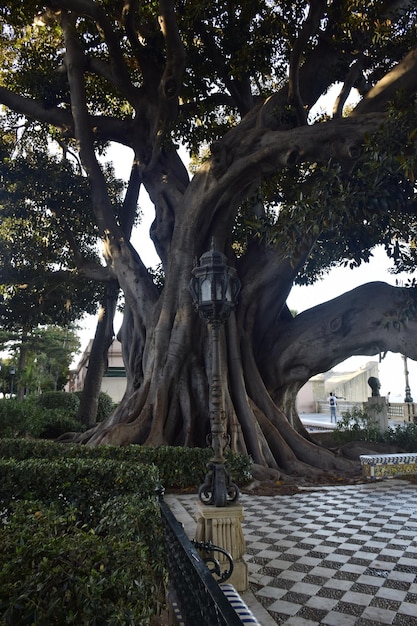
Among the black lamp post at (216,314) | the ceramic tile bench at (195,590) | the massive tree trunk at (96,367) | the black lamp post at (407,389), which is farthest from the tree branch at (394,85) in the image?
the black lamp post at (407,389)

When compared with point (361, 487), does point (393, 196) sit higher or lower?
higher

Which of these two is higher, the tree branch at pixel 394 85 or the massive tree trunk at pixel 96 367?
the tree branch at pixel 394 85

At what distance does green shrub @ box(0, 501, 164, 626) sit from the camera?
162 cm

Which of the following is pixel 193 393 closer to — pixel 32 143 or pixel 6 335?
pixel 32 143

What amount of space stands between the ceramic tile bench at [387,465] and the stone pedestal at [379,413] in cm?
352

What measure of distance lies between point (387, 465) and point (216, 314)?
5.72 m

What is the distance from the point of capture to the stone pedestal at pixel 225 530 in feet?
12.3

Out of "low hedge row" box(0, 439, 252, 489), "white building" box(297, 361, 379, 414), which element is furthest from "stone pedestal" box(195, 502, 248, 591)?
"white building" box(297, 361, 379, 414)

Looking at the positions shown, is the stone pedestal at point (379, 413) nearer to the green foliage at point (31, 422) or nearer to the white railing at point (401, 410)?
the white railing at point (401, 410)

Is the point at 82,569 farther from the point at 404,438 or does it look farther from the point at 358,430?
the point at 358,430

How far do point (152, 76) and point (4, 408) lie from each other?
346 inches

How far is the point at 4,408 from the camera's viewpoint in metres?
12.3

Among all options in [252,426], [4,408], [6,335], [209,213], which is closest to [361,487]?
[252,426]

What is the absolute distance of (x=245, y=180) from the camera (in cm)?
938
